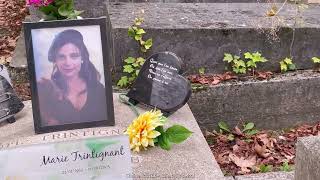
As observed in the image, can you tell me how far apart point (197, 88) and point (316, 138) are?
4.20 ft

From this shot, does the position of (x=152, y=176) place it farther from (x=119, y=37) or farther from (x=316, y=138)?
(x=119, y=37)

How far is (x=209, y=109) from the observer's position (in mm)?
3531

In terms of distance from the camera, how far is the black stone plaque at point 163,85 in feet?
9.08

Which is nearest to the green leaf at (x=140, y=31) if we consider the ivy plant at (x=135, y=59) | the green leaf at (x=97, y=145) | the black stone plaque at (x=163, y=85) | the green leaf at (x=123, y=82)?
the ivy plant at (x=135, y=59)

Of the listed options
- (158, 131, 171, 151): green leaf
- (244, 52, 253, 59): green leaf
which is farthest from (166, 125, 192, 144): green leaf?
(244, 52, 253, 59): green leaf

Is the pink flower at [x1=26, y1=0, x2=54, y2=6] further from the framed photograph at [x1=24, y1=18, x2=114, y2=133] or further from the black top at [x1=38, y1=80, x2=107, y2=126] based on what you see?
the black top at [x1=38, y1=80, x2=107, y2=126]

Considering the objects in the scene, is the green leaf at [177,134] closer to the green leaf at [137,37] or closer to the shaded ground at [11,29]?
the green leaf at [137,37]

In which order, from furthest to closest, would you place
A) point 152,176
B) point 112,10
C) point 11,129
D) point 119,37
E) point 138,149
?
point 112,10 → point 119,37 → point 11,129 → point 138,149 → point 152,176

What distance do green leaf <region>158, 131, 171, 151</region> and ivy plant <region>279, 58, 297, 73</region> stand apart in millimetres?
1507

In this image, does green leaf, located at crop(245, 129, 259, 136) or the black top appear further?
green leaf, located at crop(245, 129, 259, 136)

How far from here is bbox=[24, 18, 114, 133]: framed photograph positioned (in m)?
2.42

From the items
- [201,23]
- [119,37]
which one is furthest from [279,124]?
[119,37]

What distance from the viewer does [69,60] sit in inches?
95.6

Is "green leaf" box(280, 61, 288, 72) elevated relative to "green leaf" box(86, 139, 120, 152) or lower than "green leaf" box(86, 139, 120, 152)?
lower
